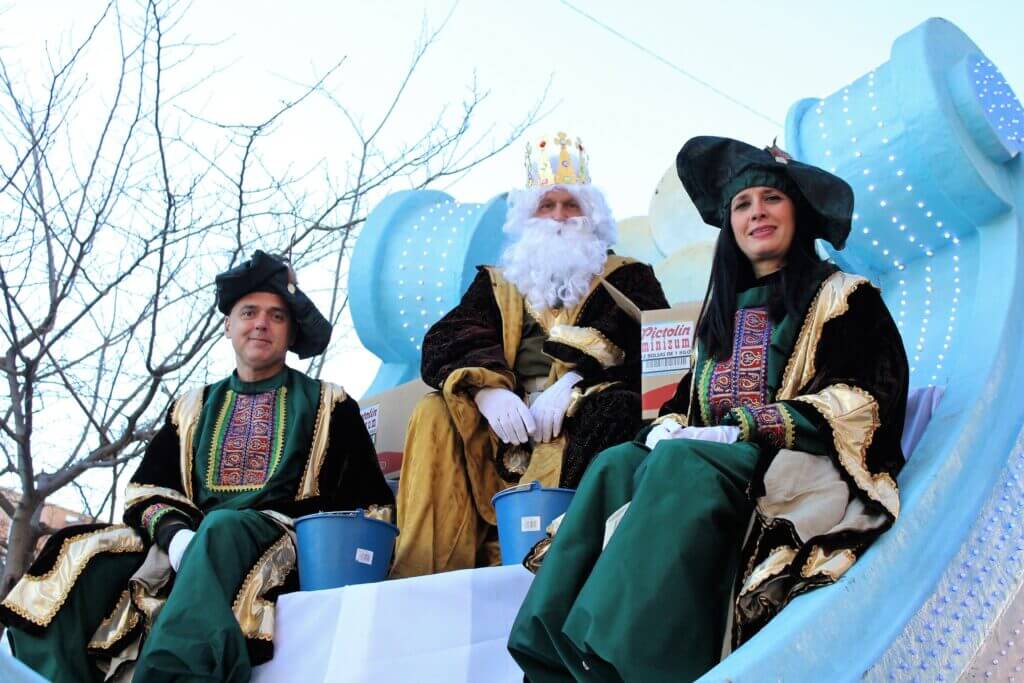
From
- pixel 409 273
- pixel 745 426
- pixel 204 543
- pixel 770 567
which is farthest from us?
pixel 409 273

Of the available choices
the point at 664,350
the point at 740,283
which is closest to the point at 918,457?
the point at 740,283

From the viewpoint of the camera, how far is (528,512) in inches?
139

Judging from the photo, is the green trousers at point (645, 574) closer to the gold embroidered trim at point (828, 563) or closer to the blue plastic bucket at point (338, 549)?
the gold embroidered trim at point (828, 563)

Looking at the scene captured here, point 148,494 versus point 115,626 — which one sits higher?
point 148,494

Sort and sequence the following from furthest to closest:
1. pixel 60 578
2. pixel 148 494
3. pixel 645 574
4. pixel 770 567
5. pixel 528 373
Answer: pixel 528 373
pixel 148 494
pixel 60 578
pixel 770 567
pixel 645 574

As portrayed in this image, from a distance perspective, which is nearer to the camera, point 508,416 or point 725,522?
point 725,522

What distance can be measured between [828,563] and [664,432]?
25.6 inches

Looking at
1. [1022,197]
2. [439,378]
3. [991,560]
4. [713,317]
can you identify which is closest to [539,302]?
[439,378]

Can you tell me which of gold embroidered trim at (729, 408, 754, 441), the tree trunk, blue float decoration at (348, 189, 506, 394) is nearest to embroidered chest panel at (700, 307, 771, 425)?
gold embroidered trim at (729, 408, 754, 441)

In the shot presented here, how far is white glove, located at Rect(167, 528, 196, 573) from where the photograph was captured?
3.55 meters

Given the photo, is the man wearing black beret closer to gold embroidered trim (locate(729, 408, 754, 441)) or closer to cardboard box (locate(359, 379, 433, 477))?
cardboard box (locate(359, 379, 433, 477))

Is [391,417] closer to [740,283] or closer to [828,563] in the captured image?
[740,283]

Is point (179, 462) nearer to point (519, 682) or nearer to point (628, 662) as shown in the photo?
point (519, 682)

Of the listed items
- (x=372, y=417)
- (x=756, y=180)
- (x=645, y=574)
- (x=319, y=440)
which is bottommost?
(x=372, y=417)
